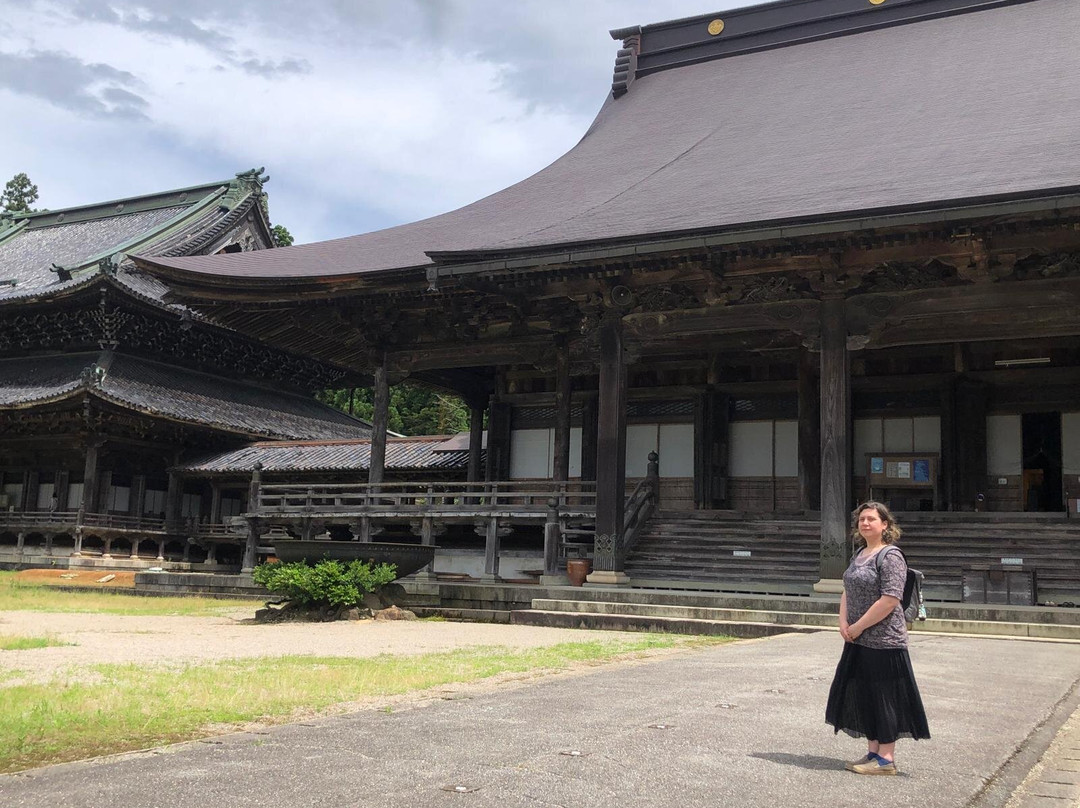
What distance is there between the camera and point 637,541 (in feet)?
54.0

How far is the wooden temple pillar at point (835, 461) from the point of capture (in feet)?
43.9

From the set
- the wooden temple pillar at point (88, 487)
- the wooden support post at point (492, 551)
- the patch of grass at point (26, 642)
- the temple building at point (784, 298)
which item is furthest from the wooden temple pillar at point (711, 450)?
the wooden temple pillar at point (88, 487)

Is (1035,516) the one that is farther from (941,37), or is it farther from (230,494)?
(230,494)

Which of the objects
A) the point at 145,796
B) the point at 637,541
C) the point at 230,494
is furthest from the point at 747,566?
the point at 230,494

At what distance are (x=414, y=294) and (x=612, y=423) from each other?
4.30 metres

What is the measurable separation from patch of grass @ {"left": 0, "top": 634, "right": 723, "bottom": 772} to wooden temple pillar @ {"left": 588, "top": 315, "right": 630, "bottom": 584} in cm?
576

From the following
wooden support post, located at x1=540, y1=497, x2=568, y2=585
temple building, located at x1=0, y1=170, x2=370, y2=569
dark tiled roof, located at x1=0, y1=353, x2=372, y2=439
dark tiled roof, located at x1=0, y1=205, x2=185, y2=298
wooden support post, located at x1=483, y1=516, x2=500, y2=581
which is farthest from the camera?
dark tiled roof, located at x1=0, y1=205, x2=185, y2=298

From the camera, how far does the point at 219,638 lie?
10469mm

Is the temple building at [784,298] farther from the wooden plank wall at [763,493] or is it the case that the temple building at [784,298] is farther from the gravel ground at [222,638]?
the gravel ground at [222,638]

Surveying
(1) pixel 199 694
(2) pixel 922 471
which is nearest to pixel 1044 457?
(2) pixel 922 471

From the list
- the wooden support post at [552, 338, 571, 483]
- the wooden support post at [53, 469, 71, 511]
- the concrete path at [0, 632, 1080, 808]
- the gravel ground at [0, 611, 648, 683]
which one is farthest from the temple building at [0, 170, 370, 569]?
the concrete path at [0, 632, 1080, 808]

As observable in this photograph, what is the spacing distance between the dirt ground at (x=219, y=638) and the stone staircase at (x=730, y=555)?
10.6 ft

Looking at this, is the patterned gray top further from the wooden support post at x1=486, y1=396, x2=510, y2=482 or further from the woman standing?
the wooden support post at x1=486, y1=396, x2=510, y2=482

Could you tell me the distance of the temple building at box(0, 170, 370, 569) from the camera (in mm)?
27609
